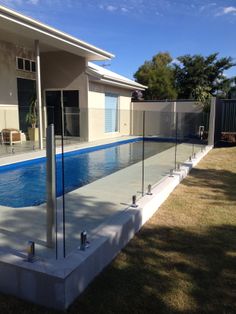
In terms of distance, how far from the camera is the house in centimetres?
1126

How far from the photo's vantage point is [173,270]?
3.22m

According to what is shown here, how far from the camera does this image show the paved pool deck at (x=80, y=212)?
3262mm

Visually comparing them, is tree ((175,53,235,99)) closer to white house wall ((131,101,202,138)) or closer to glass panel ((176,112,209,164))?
white house wall ((131,101,202,138))

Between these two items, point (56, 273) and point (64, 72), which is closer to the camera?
point (56, 273)

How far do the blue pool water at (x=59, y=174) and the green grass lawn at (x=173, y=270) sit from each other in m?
1.48

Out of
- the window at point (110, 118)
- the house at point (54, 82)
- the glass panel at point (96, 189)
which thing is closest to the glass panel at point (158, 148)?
the glass panel at point (96, 189)

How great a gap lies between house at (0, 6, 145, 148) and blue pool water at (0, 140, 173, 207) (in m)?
2.55

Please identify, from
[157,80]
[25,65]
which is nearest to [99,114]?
[25,65]

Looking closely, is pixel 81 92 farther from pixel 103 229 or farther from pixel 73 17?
pixel 103 229

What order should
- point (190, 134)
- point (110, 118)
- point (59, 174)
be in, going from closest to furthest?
point (59, 174) → point (190, 134) → point (110, 118)

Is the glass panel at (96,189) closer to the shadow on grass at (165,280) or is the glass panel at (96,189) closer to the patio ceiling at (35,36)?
the shadow on grass at (165,280)

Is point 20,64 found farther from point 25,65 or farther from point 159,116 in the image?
point 159,116

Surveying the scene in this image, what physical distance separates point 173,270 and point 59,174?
6.31 ft

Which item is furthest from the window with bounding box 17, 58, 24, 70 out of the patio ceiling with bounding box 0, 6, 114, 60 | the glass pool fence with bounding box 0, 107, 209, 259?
the glass pool fence with bounding box 0, 107, 209, 259
